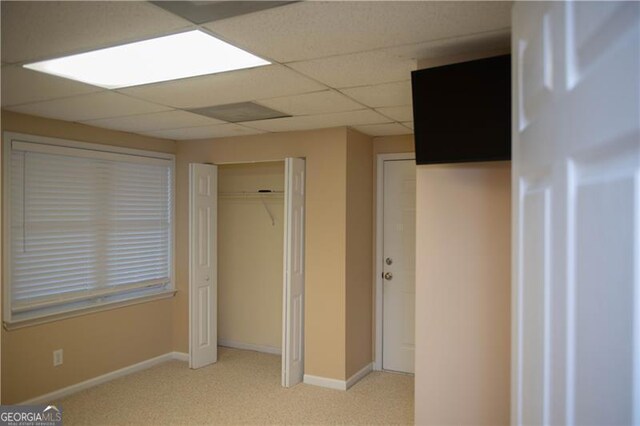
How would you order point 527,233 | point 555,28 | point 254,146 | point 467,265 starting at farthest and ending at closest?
point 254,146, point 467,265, point 527,233, point 555,28

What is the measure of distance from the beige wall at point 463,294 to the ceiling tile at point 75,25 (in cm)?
139

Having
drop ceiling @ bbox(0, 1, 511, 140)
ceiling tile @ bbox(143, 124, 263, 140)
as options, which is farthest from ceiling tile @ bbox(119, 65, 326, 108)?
ceiling tile @ bbox(143, 124, 263, 140)

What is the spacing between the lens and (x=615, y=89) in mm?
580

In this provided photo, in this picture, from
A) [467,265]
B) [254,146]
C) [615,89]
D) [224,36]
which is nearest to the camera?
[615,89]

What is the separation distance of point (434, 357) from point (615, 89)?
1.97m

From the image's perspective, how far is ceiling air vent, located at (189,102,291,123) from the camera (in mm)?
3420

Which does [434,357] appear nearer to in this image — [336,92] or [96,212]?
[336,92]

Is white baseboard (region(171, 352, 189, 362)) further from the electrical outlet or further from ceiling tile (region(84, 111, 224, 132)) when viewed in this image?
ceiling tile (region(84, 111, 224, 132))

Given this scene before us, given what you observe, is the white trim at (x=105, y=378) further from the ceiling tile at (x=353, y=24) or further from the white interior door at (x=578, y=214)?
the white interior door at (x=578, y=214)

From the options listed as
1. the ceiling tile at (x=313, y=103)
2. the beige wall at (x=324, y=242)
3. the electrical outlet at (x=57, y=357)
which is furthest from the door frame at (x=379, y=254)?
the electrical outlet at (x=57, y=357)

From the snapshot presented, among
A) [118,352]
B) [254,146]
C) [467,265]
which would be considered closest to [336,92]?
[467,265]

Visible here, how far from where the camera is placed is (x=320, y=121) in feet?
13.2

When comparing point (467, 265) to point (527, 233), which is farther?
point (467, 265)

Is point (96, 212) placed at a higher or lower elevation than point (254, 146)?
lower
